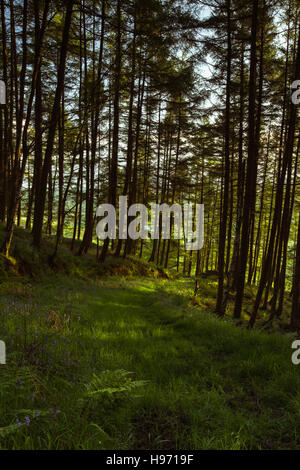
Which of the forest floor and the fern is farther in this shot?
the fern

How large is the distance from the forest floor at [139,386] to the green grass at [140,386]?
14mm

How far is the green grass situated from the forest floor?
0.05 ft

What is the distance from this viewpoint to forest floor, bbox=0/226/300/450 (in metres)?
2.44

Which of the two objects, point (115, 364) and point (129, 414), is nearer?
point (129, 414)

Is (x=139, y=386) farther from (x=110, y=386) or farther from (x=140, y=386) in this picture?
(x=110, y=386)

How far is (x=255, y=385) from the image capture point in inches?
150

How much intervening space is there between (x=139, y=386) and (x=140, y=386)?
0.05 ft

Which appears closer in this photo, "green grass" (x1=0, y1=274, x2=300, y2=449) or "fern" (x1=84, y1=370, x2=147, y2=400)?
"green grass" (x1=0, y1=274, x2=300, y2=449)

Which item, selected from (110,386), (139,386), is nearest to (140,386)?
(139,386)

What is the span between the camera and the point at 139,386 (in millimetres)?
3354
